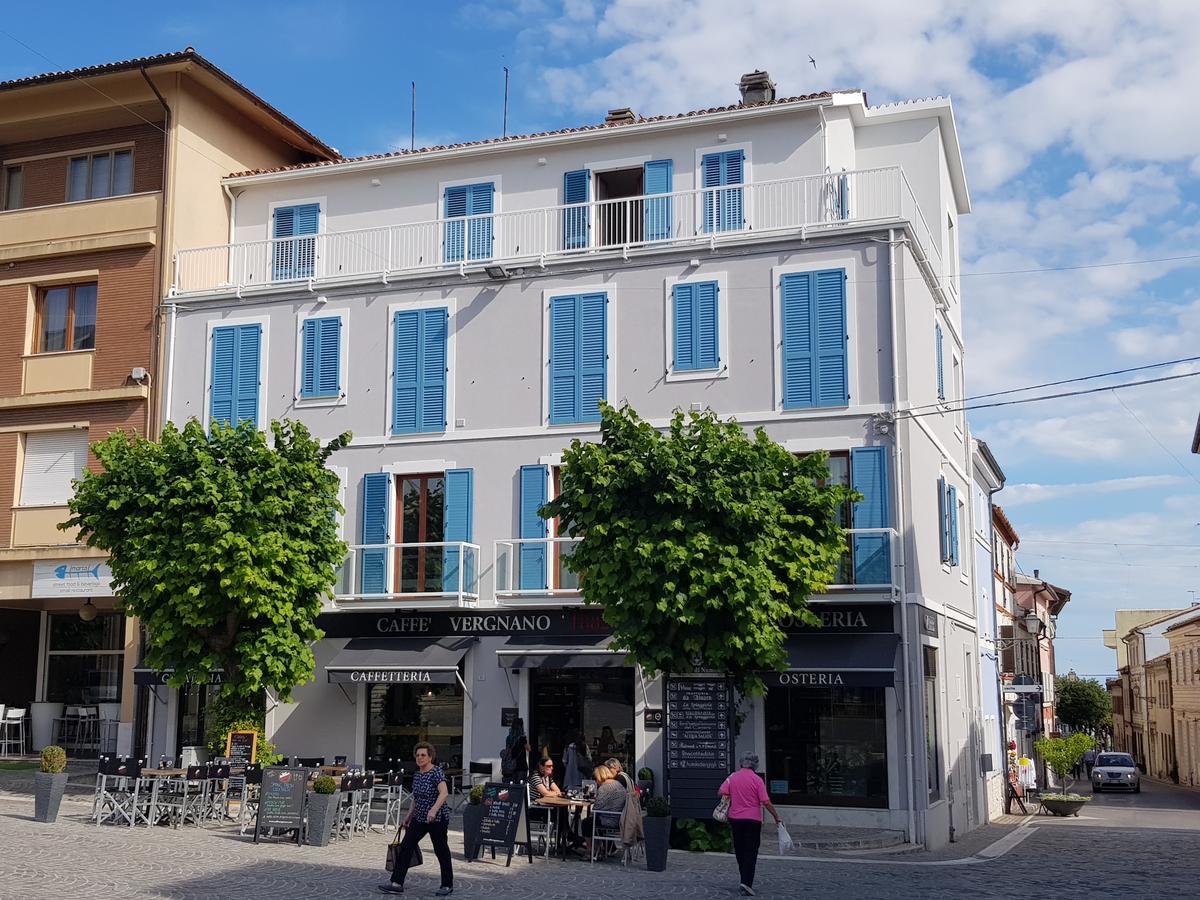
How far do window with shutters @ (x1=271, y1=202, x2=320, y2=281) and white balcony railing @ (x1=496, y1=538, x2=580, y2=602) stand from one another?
702 centimetres

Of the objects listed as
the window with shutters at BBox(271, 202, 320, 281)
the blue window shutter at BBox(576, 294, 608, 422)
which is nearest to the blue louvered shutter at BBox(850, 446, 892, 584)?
the blue window shutter at BBox(576, 294, 608, 422)

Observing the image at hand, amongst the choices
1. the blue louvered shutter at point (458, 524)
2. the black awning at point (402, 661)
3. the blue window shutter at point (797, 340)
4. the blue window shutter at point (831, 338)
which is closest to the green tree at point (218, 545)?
the black awning at point (402, 661)

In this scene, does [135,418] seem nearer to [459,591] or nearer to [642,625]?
[459,591]

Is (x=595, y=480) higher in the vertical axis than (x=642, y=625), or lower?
higher

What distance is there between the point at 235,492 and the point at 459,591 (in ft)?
14.0

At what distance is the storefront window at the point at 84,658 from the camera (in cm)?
2767

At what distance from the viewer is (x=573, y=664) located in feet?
72.5

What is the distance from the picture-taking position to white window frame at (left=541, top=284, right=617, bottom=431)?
76.1ft

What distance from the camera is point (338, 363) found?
24.8m

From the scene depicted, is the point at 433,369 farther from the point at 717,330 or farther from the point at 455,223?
the point at 717,330

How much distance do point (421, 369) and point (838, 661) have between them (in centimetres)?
912

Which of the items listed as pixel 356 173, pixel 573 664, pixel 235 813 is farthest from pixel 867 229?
pixel 235 813

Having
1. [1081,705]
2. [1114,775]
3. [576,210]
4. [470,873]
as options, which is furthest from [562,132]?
[1081,705]

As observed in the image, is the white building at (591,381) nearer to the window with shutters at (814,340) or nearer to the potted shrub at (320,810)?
the window with shutters at (814,340)
